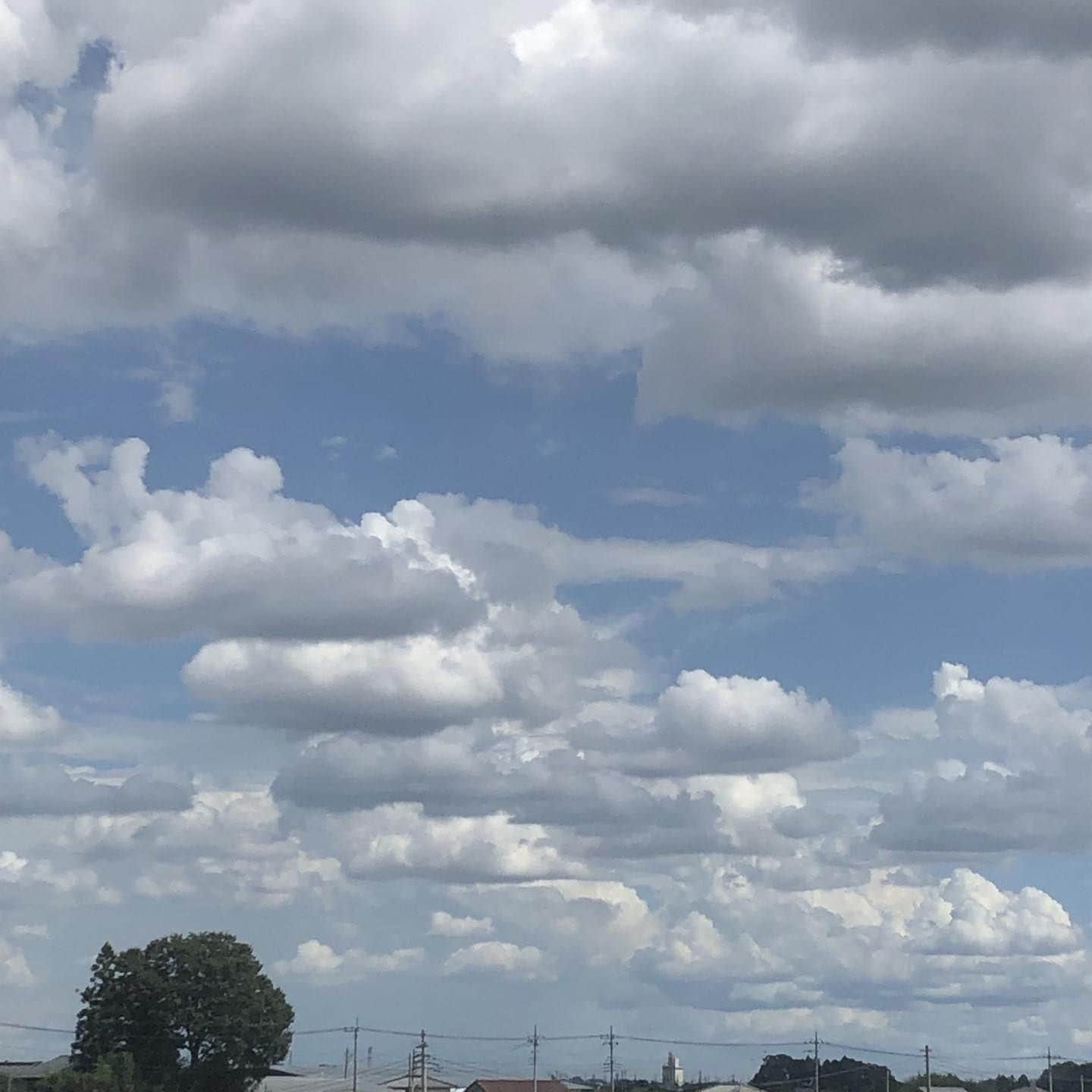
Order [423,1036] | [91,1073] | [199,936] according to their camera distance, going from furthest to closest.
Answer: [423,1036] → [199,936] → [91,1073]

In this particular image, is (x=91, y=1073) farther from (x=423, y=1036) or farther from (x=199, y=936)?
(x=423, y=1036)

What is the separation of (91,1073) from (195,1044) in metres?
9.04

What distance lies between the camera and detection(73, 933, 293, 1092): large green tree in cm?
15338

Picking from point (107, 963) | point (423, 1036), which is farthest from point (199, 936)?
point (423, 1036)

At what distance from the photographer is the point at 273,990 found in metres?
158

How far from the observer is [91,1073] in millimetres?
149125

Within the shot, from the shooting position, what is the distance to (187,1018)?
154 meters

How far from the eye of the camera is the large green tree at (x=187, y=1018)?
153 metres

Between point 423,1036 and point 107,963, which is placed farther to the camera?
point 423,1036

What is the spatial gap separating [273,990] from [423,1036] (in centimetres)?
2805

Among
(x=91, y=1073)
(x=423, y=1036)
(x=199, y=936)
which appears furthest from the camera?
(x=423, y=1036)

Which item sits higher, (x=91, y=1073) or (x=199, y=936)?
(x=199, y=936)

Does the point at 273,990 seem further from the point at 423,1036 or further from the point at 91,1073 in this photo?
the point at 423,1036

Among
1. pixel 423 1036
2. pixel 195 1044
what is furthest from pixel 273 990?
pixel 423 1036
